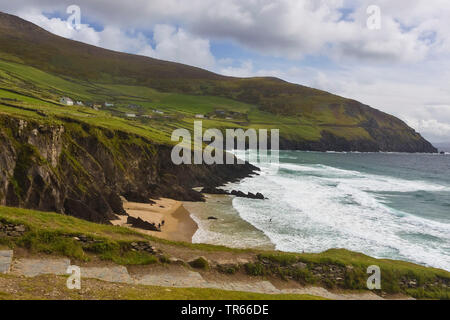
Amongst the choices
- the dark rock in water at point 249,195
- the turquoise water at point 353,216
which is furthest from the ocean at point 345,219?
the dark rock in water at point 249,195

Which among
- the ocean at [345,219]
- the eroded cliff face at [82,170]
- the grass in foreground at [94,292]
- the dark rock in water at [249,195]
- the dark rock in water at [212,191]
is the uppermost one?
the eroded cliff face at [82,170]

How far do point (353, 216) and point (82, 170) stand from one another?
41.1 meters

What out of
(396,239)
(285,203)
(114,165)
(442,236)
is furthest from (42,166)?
(442,236)

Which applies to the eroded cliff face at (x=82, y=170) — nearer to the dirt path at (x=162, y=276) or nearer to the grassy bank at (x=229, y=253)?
the grassy bank at (x=229, y=253)

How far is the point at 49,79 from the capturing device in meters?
177

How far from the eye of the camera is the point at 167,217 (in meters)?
Result: 45.8

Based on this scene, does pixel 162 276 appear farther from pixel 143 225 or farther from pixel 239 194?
pixel 239 194

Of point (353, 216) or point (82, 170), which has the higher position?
point (82, 170)

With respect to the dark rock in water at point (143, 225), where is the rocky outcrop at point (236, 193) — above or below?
above

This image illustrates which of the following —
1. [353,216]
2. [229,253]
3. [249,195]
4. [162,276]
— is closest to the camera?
[162,276]

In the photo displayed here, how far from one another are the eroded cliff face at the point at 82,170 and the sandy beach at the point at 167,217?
2239 mm

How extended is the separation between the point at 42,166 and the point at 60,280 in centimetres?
2254

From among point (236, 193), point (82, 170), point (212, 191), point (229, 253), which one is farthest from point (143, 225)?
point (236, 193)

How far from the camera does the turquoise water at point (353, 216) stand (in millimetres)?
36719
